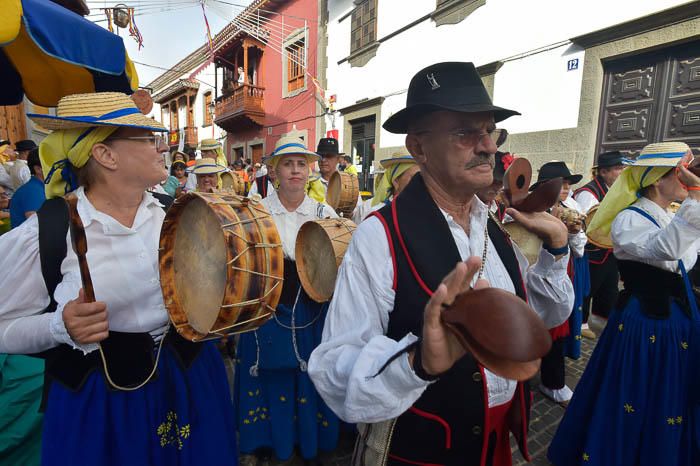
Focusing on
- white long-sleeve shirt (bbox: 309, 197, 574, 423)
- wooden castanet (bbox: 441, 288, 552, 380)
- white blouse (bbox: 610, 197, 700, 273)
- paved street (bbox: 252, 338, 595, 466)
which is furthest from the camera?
paved street (bbox: 252, 338, 595, 466)

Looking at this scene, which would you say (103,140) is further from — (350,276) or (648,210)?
(648,210)

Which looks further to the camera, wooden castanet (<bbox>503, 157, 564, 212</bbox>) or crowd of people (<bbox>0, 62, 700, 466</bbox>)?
wooden castanet (<bbox>503, 157, 564, 212</bbox>)

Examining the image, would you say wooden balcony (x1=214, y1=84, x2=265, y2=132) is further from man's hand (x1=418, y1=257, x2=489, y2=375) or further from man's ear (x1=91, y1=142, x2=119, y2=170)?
man's hand (x1=418, y1=257, x2=489, y2=375)

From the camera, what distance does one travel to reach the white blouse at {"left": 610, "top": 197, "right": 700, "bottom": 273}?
7.27ft

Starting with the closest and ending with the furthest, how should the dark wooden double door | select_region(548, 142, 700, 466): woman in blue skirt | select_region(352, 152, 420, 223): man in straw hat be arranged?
select_region(548, 142, 700, 466): woman in blue skirt, select_region(352, 152, 420, 223): man in straw hat, the dark wooden double door

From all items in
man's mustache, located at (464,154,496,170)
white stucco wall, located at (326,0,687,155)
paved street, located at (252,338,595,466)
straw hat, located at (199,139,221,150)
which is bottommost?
paved street, located at (252,338,595,466)

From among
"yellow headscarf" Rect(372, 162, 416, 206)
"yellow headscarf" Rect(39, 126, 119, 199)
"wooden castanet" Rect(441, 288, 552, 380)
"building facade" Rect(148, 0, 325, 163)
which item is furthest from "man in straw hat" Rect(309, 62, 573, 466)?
"building facade" Rect(148, 0, 325, 163)

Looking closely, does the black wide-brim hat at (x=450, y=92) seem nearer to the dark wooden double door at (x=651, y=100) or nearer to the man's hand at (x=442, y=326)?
the man's hand at (x=442, y=326)

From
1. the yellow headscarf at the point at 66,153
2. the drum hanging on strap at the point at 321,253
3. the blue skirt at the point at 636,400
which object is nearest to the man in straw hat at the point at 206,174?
the drum hanging on strap at the point at 321,253

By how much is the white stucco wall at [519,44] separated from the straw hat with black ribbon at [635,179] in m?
4.87

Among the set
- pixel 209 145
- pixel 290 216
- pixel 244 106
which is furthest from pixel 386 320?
pixel 244 106

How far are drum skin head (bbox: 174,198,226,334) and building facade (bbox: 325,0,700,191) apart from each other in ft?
24.3

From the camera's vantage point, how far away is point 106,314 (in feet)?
4.87

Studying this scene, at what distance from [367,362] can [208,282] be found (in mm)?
955
